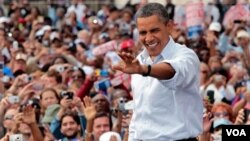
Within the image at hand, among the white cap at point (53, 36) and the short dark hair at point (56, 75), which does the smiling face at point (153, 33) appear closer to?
the short dark hair at point (56, 75)

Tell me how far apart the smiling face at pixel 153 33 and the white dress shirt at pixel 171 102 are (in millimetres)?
52

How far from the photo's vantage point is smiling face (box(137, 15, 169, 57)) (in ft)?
22.3

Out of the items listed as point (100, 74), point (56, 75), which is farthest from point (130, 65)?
point (56, 75)

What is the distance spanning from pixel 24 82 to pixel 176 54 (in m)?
8.27

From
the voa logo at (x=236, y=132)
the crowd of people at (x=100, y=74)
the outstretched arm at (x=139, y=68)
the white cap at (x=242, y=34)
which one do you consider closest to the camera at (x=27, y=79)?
the crowd of people at (x=100, y=74)

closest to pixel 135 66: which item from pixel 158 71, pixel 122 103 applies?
pixel 158 71

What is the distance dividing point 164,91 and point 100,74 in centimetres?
884

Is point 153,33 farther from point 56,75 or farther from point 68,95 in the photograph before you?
point 56,75

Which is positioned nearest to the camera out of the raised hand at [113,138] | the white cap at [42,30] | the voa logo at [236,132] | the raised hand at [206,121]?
the voa logo at [236,132]

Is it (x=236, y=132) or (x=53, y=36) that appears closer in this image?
(x=236, y=132)

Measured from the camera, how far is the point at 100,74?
1559cm

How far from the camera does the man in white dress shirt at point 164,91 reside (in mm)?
6762

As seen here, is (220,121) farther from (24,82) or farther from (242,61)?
(242,61)

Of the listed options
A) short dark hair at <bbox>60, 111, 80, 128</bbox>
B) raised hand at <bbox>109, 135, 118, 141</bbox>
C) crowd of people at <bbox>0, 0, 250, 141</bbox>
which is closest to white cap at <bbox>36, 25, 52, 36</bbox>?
crowd of people at <bbox>0, 0, 250, 141</bbox>
